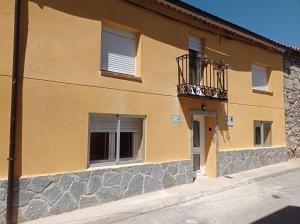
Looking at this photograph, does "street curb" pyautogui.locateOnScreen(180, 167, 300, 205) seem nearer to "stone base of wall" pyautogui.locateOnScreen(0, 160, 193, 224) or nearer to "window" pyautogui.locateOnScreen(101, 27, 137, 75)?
"stone base of wall" pyautogui.locateOnScreen(0, 160, 193, 224)

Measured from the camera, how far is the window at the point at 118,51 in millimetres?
7164

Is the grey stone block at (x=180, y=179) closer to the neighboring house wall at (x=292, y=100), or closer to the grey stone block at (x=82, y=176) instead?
the grey stone block at (x=82, y=176)

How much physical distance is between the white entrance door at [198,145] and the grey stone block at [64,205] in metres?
4.91

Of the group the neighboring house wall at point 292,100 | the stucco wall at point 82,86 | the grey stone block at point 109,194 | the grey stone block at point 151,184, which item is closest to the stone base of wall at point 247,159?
the stucco wall at point 82,86

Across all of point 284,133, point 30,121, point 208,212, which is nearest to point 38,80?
point 30,121

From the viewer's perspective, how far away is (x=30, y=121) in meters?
5.67

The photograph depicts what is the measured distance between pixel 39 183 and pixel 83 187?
40.3 inches

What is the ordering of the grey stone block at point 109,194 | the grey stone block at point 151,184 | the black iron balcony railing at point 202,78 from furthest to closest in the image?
the black iron balcony railing at point 202,78 < the grey stone block at point 151,184 < the grey stone block at point 109,194

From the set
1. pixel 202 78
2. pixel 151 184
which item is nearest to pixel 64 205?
pixel 151 184

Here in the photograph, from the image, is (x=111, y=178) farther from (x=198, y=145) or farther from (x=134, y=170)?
(x=198, y=145)

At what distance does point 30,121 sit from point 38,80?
0.87 m

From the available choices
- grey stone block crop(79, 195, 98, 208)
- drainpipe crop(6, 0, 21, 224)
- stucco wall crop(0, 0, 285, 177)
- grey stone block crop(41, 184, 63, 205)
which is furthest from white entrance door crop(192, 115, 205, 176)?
drainpipe crop(6, 0, 21, 224)

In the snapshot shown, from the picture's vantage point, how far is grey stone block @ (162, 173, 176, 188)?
7958mm

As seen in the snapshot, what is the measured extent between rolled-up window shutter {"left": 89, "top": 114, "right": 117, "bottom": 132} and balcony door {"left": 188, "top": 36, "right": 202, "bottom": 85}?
3.38 meters
